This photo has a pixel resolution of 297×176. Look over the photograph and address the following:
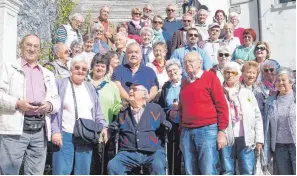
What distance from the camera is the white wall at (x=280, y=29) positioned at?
49.3 ft

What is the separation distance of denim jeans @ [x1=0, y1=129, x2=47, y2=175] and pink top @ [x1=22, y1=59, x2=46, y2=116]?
27cm

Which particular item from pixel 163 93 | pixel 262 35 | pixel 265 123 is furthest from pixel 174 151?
pixel 262 35

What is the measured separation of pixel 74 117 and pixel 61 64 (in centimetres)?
166

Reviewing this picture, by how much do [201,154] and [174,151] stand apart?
1.07 metres

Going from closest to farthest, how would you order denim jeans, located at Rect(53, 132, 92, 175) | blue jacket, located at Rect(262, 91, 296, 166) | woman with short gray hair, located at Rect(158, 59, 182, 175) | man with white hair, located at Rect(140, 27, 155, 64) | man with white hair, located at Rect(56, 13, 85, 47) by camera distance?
1. denim jeans, located at Rect(53, 132, 92, 175)
2. blue jacket, located at Rect(262, 91, 296, 166)
3. woman with short gray hair, located at Rect(158, 59, 182, 175)
4. man with white hair, located at Rect(140, 27, 155, 64)
5. man with white hair, located at Rect(56, 13, 85, 47)

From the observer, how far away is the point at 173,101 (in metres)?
6.65

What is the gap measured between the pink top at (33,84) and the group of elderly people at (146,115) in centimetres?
1

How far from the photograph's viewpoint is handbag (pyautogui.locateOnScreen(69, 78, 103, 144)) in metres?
5.64

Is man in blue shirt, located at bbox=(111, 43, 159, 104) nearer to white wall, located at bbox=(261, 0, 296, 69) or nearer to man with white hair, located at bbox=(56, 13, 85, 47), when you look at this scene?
man with white hair, located at bbox=(56, 13, 85, 47)

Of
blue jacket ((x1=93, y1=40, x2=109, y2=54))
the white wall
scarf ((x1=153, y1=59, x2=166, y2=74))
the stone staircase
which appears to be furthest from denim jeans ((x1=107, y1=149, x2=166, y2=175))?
the white wall

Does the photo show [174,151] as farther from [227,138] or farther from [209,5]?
[209,5]

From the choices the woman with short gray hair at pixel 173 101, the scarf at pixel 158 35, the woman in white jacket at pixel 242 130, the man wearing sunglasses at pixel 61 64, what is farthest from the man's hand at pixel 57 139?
the scarf at pixel 158 35

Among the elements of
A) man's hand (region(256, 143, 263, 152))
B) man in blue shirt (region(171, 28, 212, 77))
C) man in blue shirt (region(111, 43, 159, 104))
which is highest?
man in blue shirt (region(171, 28, 212, 77))

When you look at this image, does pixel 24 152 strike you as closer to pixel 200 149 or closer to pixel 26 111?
pixel 26 111
